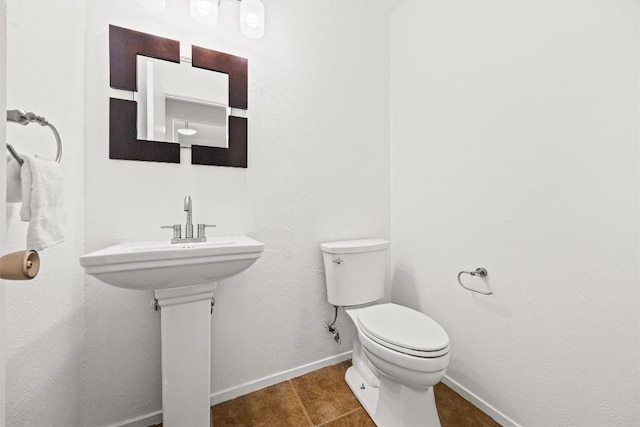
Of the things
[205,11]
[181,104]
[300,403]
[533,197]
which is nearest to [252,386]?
[300,403]

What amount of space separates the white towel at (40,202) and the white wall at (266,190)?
52 centimetres

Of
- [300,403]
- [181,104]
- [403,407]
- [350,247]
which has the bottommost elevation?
[300,403]

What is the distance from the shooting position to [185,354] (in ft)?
3.41

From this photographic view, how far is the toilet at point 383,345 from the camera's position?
1018 millimetres

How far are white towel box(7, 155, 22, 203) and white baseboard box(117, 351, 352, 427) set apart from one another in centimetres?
111

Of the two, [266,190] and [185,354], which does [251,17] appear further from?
[185,354]

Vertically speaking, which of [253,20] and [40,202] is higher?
[253,20]

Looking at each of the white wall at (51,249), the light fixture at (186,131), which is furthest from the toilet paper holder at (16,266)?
the light fixture at (186,131)

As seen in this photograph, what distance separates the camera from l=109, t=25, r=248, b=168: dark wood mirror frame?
1129mm

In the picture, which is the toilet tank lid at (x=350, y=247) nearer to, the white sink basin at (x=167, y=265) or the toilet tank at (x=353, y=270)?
the toilet tank at (x=353, y=270)

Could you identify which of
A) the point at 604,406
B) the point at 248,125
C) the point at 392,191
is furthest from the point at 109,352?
the point at 604,406

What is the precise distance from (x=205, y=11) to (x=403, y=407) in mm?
1994

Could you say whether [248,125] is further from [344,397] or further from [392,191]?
[344,397]

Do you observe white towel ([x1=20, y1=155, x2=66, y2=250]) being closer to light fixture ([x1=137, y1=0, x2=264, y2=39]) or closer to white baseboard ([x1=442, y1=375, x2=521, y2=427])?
light fixture ([x1=137, y1=0, x2=264, y2=39])
